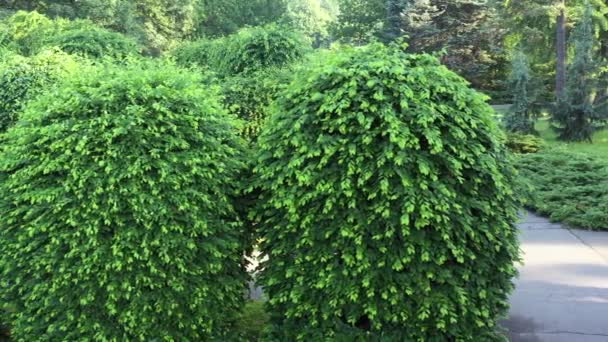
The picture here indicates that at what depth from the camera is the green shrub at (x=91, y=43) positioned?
928cm

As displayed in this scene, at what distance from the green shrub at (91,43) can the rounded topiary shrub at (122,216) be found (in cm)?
584

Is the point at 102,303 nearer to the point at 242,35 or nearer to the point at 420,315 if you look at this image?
the point at 420,315

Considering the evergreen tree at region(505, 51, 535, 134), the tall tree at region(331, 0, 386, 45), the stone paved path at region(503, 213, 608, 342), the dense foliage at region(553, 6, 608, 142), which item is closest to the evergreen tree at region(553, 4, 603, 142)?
the dense foliage at region(553, 6, 608, 142)

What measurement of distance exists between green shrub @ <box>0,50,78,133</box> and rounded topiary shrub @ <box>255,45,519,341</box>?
240cm

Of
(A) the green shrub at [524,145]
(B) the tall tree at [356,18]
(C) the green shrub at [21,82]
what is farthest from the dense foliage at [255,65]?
(B) the tall tree at [356,18]

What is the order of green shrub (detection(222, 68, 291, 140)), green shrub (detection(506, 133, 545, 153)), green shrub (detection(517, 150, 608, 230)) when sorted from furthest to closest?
green shrub (detection(506, 133, 545, 153)) → green shrub (detection(517, 150, 608, 230)) → green shrub (detection(222, 68, 291, 140))

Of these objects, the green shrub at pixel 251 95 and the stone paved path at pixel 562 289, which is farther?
the green shrub at pixel 251 95

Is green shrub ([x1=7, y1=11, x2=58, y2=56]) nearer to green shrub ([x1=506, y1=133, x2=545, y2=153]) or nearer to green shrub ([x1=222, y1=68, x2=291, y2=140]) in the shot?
green shrub ([x1=222, y1=68, x2=291, y2=140])

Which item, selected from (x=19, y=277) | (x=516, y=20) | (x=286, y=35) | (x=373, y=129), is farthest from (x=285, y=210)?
(x=516, y=20)

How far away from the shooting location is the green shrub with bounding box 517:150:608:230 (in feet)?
25.5

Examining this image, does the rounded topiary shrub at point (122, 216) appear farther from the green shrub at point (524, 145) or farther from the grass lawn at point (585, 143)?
the grass lawn at point (585, 143)

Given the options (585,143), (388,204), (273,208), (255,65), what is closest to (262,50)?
(255,65)

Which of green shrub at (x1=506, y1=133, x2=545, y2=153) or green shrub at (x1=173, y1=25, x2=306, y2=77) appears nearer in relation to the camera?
green shrub at (x1=173, y1=25, x2=306, y2=77)

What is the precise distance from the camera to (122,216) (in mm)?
3314
